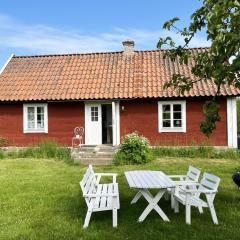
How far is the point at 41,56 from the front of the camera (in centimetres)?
2359

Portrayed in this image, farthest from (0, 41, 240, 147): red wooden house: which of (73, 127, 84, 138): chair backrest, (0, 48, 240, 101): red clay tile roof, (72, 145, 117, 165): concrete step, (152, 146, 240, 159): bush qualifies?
(72, 145, 117, 165): concrete step

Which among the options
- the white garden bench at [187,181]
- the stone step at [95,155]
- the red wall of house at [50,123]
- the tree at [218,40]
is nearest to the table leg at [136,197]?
the white garden bench at [187,181]

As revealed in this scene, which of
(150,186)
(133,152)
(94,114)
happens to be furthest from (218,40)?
(94,114)

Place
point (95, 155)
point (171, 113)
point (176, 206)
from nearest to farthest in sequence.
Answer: point (176, 206)
point (95, 155)
point (171, 113)

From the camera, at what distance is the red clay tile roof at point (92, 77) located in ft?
63.1

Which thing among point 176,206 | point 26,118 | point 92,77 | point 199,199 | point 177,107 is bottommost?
point 176,206

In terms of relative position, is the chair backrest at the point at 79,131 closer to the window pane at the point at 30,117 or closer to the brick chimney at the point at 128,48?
the window pane at the point at 30,117

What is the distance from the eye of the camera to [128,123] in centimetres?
1947

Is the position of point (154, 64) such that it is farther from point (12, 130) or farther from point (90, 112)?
point (12, 130)

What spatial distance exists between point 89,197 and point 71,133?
13.0 meters

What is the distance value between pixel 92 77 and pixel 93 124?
2.61 meters

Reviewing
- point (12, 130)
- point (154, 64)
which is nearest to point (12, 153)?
point (12, 130)

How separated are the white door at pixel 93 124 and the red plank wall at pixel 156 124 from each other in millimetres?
1146

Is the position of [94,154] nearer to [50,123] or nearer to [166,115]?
[50,123]
